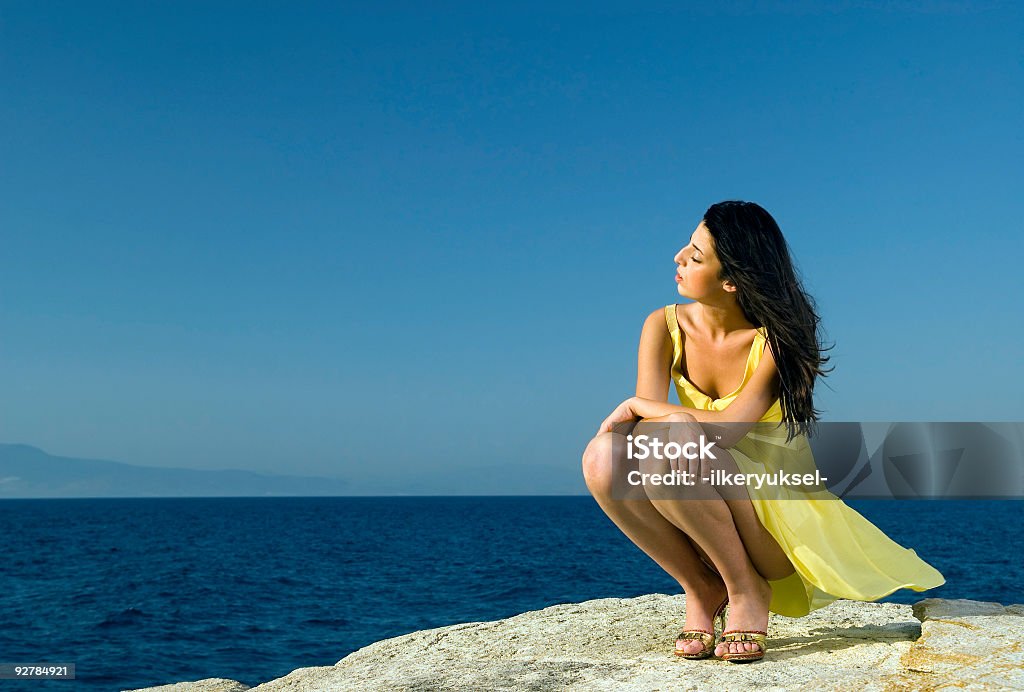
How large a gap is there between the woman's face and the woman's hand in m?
0.60

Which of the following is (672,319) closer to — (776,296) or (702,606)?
(776,296)

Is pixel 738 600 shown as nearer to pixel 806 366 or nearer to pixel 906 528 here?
pixel 806 366

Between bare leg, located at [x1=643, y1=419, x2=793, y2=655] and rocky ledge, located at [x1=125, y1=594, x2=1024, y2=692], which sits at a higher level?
bare leg, located at [x1=643, y1=419, x2=793, y2=655]

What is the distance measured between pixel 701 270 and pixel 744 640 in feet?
5.61

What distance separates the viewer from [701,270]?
13.5ft

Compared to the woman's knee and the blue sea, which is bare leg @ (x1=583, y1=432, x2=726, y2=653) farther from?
the blue sea

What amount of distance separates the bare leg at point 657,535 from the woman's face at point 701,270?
81cm

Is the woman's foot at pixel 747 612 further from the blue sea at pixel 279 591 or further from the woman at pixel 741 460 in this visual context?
the blue sea at pixel 279 591

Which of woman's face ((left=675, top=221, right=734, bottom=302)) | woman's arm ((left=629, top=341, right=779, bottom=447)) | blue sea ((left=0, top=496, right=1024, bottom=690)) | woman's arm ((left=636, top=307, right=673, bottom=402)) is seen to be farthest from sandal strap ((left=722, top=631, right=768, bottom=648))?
blue sea ((left=0, top=496, right=1024, bottom=690))

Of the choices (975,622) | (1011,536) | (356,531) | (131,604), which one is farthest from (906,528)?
(975,622)

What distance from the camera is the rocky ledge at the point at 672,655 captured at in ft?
12.0

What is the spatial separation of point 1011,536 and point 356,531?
49.4 meters

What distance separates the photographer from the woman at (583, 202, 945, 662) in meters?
3.84

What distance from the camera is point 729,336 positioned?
4.18 meters
